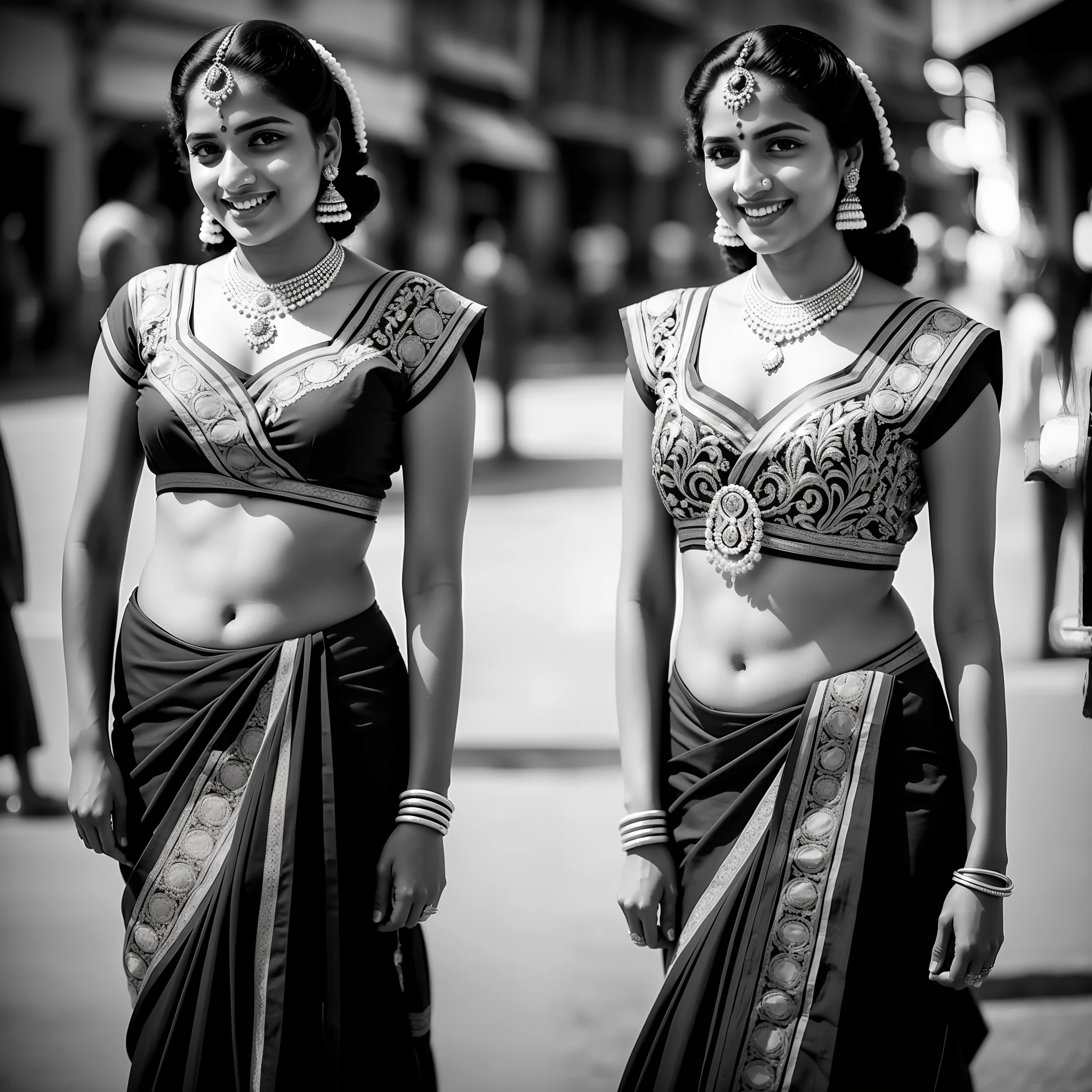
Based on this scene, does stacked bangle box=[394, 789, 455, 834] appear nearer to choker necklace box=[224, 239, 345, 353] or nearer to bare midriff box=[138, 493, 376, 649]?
bare midriff box=[138, 493, 376, 649]

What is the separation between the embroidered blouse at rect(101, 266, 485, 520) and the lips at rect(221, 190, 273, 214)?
0.18 m

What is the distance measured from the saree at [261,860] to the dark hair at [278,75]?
0.68m

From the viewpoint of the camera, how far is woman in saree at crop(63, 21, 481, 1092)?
2020 mm

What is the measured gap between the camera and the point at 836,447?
6.37ft

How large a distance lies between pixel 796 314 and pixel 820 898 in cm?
79

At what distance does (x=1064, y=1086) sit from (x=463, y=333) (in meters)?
1.95

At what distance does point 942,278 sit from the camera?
11.8m

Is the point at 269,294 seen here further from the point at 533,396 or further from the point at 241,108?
the point at 533,396

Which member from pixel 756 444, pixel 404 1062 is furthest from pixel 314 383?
pixel 404 1062

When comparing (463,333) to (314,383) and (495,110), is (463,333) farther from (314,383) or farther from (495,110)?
(495,110)

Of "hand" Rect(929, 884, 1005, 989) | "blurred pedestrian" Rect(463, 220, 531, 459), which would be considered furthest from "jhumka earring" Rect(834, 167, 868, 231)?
"blurred pedestrian" Rect(463, 220, 531, 459)

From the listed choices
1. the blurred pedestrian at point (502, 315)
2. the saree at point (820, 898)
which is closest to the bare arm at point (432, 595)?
the saree at point (820, 898)

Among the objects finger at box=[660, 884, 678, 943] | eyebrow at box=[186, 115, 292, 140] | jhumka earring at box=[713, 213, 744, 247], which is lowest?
finger at box=[660, 884, 678, 943]

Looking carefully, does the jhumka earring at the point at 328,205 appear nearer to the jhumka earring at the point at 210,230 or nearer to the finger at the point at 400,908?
the jhumka earring at the point at 210,230
